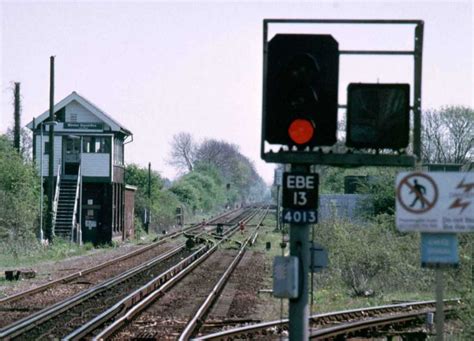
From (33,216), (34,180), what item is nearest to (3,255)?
(33,216)

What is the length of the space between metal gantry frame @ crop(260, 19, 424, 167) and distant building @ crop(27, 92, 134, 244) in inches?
1305

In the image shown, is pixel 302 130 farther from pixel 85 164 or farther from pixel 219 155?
pixel 219 155

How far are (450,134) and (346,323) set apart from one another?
50315 millimetres

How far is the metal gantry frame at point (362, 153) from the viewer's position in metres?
6.76

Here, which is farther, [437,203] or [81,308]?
[81,308]

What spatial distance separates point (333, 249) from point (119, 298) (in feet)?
21.0

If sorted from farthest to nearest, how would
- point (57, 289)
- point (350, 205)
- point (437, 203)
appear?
point (350, 205)
point (57, 289)
point (437, 203)

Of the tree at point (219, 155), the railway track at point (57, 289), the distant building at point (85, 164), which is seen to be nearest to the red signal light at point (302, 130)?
the railway track at point (57, 289)

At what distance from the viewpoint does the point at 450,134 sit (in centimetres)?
6128

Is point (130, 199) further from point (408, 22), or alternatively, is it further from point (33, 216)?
point (408, 22)

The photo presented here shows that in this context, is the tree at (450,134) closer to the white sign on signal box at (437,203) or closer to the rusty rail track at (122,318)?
the rusty rail track at (122,318)

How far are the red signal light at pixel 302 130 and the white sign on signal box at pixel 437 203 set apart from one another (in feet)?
2.74

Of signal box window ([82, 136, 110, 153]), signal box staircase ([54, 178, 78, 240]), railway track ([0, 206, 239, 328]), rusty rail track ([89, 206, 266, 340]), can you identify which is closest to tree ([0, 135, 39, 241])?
signal box staircase ([54, 178, 78, 240])

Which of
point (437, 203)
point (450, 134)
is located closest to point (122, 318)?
point (437, 203)
